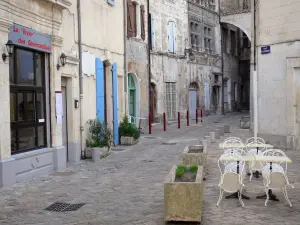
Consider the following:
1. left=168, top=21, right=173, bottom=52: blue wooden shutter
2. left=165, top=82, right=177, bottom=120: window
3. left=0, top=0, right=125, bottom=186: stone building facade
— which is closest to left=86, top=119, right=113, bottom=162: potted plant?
left=0, top=0, right=125, bottom=186: stone building facade

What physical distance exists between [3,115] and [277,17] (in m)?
8.74

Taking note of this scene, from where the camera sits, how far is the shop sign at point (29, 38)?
28.5ft

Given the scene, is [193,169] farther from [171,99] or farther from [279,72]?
[171,99]

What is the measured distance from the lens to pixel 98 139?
12594 millimetres

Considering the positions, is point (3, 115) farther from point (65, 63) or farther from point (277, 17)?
point (277, 17)

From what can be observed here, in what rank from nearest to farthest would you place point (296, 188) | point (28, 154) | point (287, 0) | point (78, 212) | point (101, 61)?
point (78, 212)
point (296, 188)
point (28, 154)
point (287, 0)
point (101, 61)

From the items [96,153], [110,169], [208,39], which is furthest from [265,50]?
[208,39]

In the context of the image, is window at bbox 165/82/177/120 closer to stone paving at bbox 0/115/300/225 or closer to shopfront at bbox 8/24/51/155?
stone paving at bbox 0/115/300/225

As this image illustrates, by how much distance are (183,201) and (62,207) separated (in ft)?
7.39

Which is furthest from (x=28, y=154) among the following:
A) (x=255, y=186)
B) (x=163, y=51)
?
(x=163, y=51)

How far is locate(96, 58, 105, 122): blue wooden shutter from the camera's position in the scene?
1338 centimetres

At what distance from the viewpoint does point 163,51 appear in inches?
907

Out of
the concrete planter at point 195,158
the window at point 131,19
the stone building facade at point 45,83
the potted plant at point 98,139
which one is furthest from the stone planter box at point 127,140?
the concrete planter at point 195,158

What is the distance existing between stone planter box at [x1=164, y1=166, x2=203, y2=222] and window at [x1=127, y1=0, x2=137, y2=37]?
13.5m
